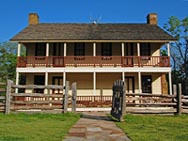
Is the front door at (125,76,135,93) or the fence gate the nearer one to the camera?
the fence gate

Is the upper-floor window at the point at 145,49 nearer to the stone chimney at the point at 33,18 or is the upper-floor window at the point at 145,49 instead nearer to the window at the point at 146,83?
the window at the point at 146,83

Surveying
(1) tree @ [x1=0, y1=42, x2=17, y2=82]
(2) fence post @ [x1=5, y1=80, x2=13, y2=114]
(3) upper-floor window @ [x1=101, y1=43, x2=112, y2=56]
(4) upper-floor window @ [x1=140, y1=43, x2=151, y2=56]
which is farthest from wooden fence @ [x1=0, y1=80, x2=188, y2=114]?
(1) tree @ [x1=0, y1=42, x2=17, y2=82]

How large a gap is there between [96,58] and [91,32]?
3.12 metres

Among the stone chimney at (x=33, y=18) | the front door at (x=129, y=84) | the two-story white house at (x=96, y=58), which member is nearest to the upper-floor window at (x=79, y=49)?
the two-story white house at (x=96, y=58)

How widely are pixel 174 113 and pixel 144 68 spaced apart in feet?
27.3

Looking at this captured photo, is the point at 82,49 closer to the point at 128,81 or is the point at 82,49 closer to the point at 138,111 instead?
the point at 128,81

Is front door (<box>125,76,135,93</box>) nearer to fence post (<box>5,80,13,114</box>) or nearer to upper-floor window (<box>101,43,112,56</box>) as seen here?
upper-floor window (<box>101,43,112,56</box>)

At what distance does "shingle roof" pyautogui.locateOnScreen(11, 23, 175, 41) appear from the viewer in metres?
21.0

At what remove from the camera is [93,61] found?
68.0ft

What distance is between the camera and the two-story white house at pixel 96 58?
66.8 ft

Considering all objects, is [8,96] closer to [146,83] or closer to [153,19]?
[146,83]

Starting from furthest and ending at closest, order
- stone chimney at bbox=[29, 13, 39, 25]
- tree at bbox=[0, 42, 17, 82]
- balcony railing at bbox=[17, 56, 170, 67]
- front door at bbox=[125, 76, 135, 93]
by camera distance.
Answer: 1. tree at bbox=[0, 42, 17, 82]
2. stone chimney at bbox=[29, 13, 39, 25]
3. front door at bbox=[125, 76, 135, 93]
4. balcony railing at bbox=[17, 56, 170, 67]

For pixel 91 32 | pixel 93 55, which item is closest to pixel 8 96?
pixel 93 55

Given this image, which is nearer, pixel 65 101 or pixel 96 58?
pixel 65 101
